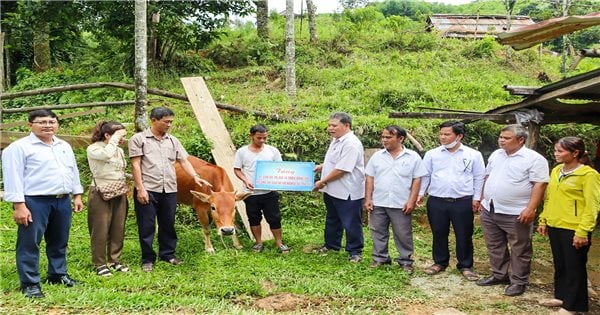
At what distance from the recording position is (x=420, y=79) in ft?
41.1

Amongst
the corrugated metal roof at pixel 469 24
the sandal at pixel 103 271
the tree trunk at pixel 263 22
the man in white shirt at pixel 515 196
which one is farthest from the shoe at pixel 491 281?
the corrugated metal roof at pixel 469 24

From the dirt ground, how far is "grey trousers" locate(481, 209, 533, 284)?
206mm

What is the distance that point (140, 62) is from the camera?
26.8 feet

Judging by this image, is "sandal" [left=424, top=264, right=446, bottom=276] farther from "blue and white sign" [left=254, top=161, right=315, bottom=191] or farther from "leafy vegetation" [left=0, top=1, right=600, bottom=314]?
"blue and white sign" [left=254, top=161, right=315, bottom=191]

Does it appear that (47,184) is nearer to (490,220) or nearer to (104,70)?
(490,220)

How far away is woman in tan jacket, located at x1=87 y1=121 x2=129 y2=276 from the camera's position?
17.0 ft

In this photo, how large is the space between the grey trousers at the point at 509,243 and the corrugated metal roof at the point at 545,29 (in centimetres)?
174

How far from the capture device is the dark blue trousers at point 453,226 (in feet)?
18.0

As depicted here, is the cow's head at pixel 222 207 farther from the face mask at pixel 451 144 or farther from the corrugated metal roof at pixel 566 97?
the corrugated metal roof at pixel 566 97

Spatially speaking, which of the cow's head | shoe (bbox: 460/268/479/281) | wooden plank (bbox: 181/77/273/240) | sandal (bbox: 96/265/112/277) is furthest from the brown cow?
shoe (bbox: 460/268/479/281)

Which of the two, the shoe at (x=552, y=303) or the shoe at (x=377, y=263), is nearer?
the shoe at (x=552, y=303)

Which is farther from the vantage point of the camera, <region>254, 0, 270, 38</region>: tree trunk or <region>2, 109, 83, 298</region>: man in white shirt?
<region>254, 0, 270, 38</region>: tree trunk

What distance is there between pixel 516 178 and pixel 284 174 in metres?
2.60

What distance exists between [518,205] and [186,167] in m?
3.64
